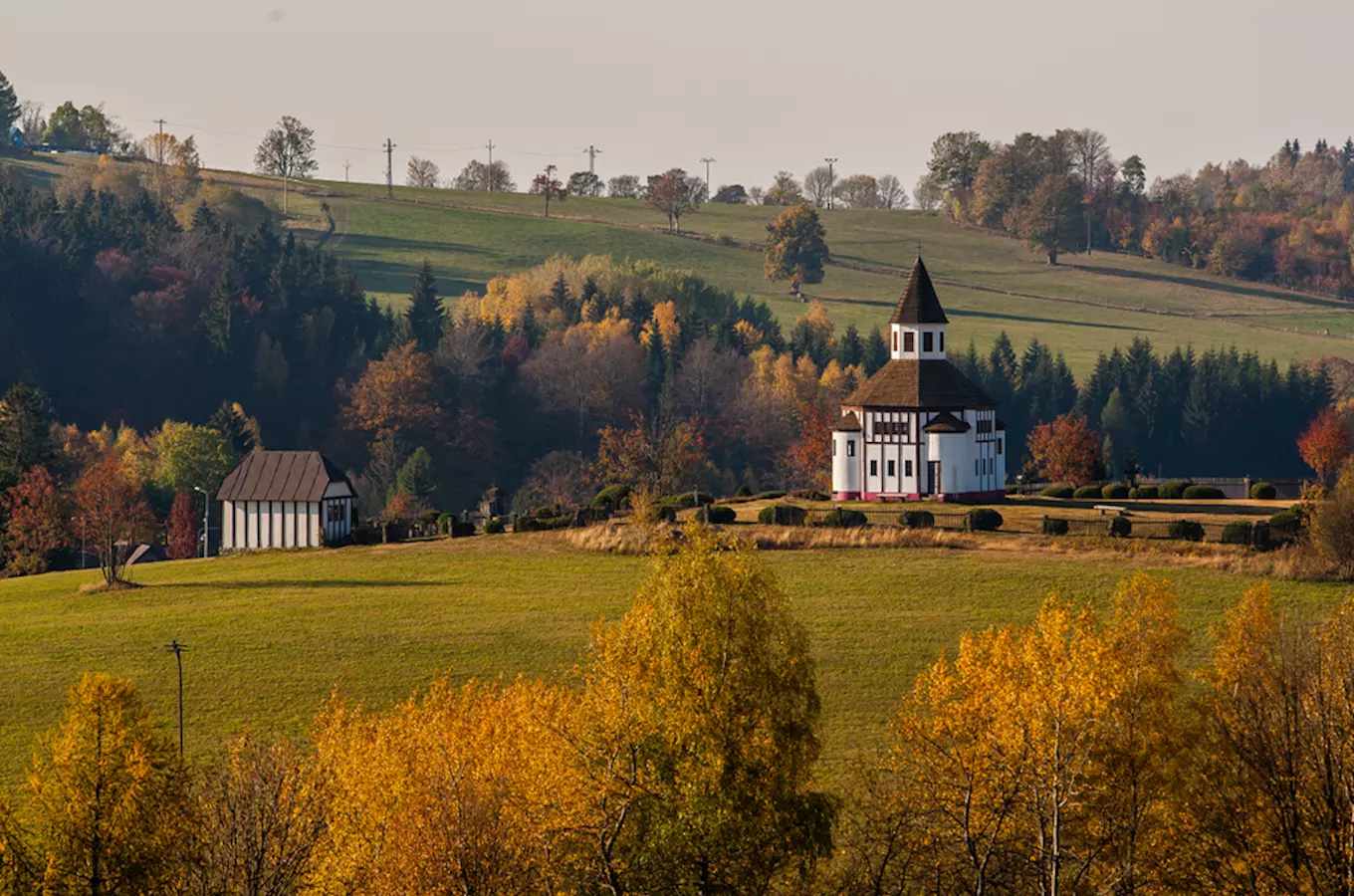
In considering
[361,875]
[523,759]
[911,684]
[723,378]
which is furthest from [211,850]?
[723,378]

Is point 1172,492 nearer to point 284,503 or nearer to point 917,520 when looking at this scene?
point 917,520

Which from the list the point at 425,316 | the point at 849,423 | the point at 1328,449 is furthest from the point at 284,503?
the point at 425,316

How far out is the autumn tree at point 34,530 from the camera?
89688mm

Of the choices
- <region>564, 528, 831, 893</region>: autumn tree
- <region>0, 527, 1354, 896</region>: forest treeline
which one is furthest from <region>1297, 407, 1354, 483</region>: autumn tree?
<region>564, 528, 831, 893</region>: autumn tree

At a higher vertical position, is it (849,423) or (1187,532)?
(849,423)

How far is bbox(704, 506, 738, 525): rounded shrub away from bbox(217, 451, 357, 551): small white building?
65.9 ft

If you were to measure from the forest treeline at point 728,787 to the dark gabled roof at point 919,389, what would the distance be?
163ft

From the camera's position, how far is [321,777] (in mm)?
37594

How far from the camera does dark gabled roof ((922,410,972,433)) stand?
86.5 metres

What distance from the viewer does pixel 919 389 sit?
Answer: 3504 inches

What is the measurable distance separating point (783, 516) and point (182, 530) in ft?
164

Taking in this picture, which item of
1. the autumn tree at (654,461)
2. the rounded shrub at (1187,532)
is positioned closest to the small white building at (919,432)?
the autumn tree at (654,461)

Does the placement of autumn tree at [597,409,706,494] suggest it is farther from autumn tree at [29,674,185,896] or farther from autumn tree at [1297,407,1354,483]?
autumn tree at [29,674,185,896]

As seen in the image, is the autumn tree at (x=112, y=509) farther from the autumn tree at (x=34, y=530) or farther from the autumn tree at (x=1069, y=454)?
the autumn tree at (x=1069, y=454)
